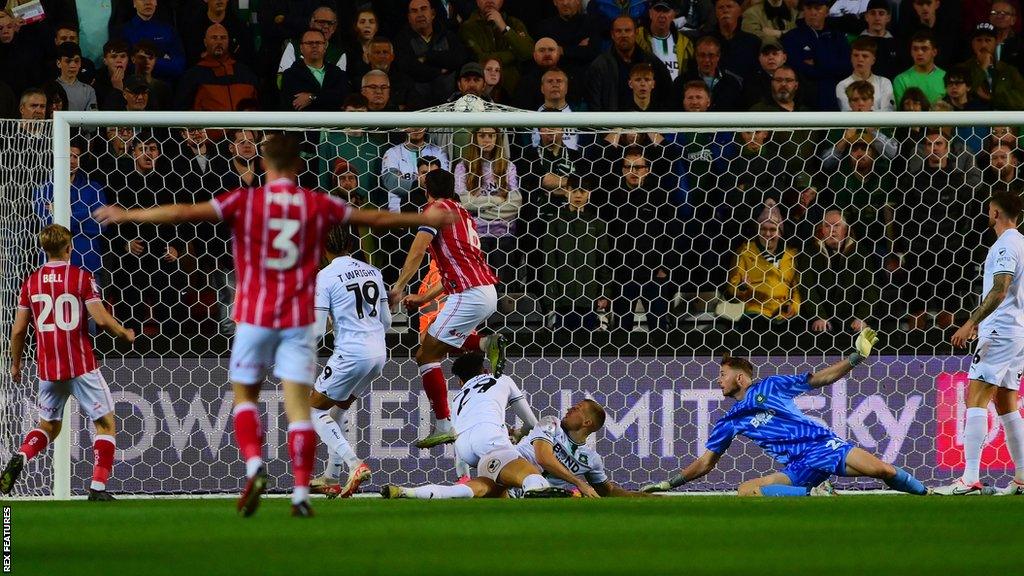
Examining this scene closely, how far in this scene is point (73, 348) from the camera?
32.3 feet

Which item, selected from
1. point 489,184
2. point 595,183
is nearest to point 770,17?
point 595,183

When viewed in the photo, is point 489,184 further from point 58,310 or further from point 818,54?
point 818,54

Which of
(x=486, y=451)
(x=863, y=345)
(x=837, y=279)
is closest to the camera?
(x=863, y=345)

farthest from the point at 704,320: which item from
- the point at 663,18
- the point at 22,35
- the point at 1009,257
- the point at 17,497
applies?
the point at 22,35

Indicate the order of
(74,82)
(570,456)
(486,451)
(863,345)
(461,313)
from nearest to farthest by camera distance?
(863,345) < (486,451) < (461,313) < (570,456) < (74,82)

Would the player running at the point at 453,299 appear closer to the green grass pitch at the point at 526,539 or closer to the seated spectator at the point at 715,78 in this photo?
the green grass pitch at the point at 526,539

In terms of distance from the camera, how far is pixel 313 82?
1314 centimetres

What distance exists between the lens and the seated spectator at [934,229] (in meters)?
11.8

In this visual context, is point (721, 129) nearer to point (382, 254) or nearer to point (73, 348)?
point (382, 254)

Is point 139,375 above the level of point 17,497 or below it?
above

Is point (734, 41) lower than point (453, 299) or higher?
higher

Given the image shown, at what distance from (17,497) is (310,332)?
4.76 m

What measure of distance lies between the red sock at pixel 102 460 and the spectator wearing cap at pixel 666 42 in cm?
643

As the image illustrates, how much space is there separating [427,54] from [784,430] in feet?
17.2
